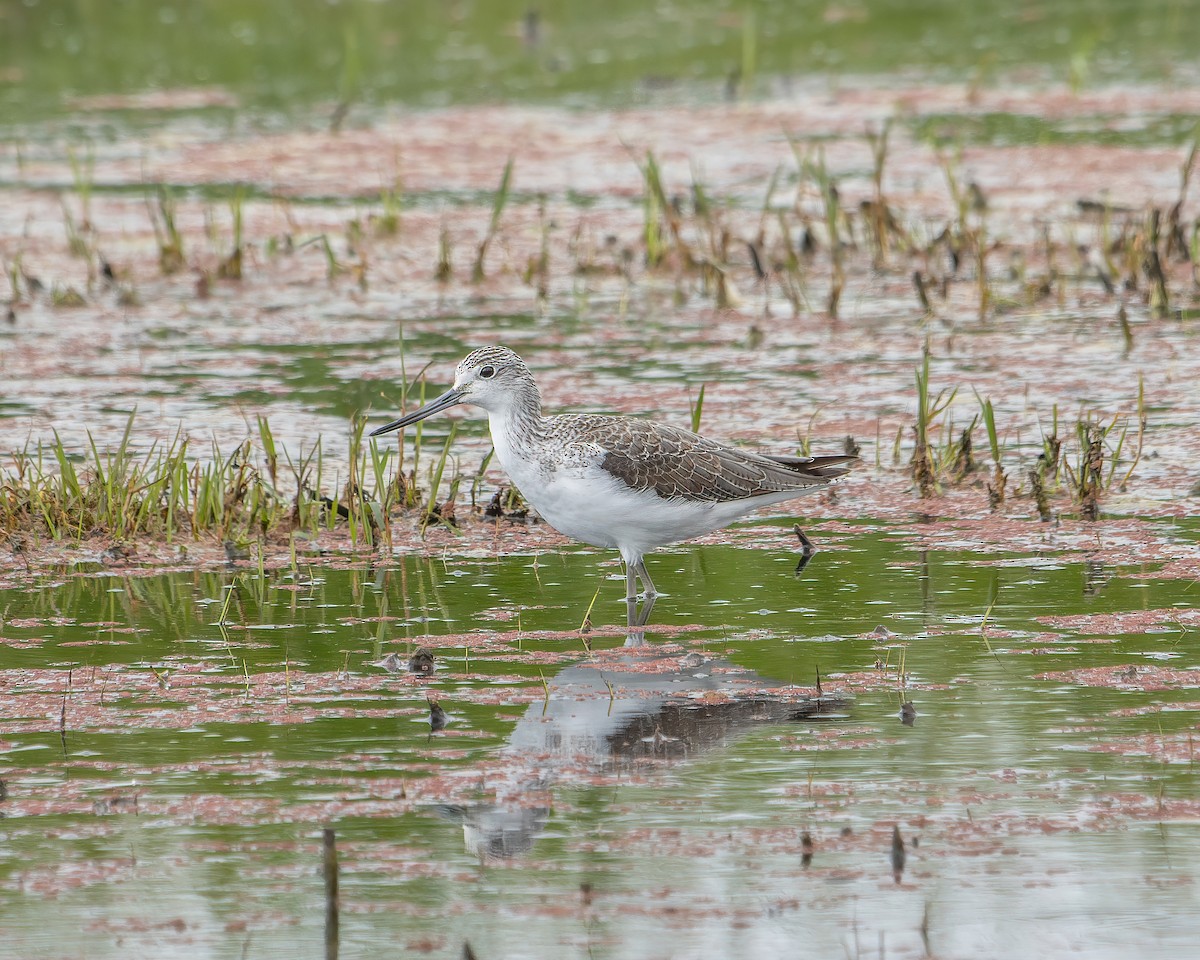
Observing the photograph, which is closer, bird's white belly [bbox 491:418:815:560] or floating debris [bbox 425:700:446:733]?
floating debris [bbox 425:700:446:733]

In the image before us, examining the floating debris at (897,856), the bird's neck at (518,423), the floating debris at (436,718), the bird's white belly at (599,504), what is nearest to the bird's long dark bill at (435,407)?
the bird's neck at (518,423)

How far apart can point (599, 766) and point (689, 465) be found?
223 cm

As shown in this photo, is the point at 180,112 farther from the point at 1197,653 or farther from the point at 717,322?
the point at 1197,653

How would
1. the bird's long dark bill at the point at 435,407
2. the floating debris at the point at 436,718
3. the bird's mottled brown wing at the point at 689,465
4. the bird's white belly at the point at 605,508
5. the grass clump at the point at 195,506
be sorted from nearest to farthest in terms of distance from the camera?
the floating debris at the point at 436,718, the bird's white belly at the point at 605,508, the bird's mottled brown wing at the point at 689,465, the bird's long dark bill at the point at 435,407, the grass clump at the point at 195,506

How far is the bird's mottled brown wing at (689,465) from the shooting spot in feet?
25.2

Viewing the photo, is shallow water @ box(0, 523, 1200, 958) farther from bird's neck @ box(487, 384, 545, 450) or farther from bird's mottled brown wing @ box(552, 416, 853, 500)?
bird's neck @ box(487, 384, 545, 450)

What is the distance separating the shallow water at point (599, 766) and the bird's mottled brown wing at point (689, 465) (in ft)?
1.31

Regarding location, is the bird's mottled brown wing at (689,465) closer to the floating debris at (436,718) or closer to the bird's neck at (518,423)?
the bird's neck at (518,423)

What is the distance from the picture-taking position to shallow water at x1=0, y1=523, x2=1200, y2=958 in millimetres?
4762

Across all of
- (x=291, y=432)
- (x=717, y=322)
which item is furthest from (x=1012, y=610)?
(x=717, y=322)

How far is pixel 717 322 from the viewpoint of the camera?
1305 centimetres

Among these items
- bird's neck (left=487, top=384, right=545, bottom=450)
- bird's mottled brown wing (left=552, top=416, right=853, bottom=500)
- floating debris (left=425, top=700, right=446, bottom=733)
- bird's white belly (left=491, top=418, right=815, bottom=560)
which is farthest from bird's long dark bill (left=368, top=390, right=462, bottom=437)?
floating debris (left=425, top=700, right=446, bottom=733)

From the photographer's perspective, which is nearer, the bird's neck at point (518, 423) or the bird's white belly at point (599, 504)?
the bird's white belly at point (599, 504)

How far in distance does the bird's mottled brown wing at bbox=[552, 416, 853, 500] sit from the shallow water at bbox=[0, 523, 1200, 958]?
1.31ft
